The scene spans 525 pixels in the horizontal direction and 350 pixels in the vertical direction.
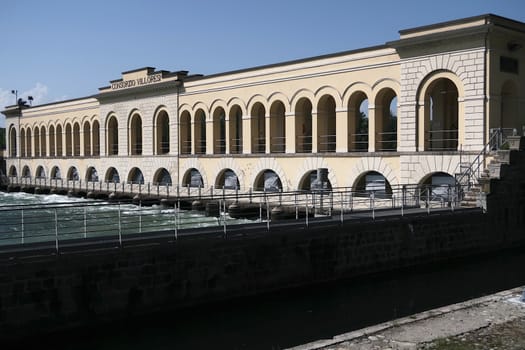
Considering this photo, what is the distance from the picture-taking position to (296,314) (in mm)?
15117

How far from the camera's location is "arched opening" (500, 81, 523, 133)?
86.1 feet

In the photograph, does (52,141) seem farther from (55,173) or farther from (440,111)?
(440,111)

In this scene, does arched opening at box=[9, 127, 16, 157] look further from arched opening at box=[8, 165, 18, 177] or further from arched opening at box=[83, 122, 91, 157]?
arched opening at box=[83, 122, 91, 157]

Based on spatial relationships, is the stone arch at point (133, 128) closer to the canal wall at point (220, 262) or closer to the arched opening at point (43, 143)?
the arched opening at point (43, 143)

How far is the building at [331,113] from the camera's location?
81.4ft

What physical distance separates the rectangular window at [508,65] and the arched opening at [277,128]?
12.5 metres

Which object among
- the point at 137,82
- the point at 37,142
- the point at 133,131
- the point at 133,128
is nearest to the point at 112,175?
the point at 133,131

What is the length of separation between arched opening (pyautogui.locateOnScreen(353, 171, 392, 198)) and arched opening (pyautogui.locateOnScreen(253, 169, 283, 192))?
226 inches

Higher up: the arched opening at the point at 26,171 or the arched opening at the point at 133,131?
the arched opening at the point at 133,131

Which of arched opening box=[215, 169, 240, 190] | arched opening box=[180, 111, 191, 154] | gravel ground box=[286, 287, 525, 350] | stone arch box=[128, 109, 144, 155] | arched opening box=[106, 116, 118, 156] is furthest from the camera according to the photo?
arched opening box=[106, 116, 118, 156]

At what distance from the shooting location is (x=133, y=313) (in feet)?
46.1

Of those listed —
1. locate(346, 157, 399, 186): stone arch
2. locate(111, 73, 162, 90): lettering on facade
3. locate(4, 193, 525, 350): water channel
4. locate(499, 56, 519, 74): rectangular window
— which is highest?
locate(111, 73, 162, 90): lettering on facade

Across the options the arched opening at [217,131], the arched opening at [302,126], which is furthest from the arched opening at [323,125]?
the arched opening at [217,131]

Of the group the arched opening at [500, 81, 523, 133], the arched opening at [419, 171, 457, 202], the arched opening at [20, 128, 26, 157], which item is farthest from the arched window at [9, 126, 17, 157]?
the arched opening at [500, 81, 523, 133]
